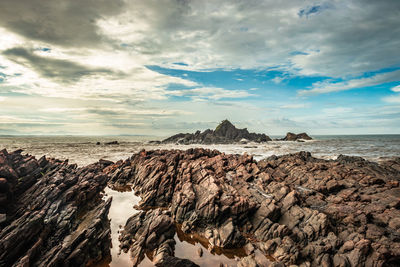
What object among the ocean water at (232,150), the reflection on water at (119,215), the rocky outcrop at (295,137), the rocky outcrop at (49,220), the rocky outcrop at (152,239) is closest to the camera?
the rocky outcrop at (49,220)

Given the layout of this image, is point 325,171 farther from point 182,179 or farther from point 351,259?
point 182,179

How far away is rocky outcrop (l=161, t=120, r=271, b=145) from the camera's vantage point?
412ft

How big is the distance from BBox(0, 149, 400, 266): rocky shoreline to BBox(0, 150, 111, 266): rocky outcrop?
7 centimetres

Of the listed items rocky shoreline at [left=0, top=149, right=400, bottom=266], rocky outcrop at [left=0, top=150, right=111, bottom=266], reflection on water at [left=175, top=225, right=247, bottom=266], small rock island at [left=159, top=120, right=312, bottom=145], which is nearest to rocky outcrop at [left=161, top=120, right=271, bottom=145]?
small rock island at [left=159, top=120, right=312, bottom=145]

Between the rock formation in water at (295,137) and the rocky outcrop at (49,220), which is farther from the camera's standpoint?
the rock formation in water at (295,137)

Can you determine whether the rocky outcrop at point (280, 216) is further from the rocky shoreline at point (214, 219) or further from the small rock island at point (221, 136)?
the small rock island at point (221, 136)

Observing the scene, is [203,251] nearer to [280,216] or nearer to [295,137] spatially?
[280,216]

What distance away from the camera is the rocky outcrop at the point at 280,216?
13.8 meters

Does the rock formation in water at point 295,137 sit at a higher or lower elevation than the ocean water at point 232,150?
higher

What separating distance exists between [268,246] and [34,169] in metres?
26.8

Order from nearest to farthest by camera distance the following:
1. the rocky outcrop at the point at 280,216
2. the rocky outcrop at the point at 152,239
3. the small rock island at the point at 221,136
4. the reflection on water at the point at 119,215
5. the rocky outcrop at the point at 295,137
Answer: the rocky outcrop at the point at 152,239
the reflection on water at the point at 119,215
the rocky outcrop at the point at 280,216
the small rock island at the point at 221,136
the rocky outcrop at the point at 295,137

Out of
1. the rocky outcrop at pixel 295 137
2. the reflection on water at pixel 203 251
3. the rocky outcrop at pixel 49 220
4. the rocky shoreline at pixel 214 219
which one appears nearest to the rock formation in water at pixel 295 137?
the rocky outcrop at pixel 295 137

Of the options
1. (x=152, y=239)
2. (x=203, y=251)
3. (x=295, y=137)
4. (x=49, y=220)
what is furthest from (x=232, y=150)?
(x=295, y=137)

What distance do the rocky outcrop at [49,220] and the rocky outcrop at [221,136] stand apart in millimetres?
101249
